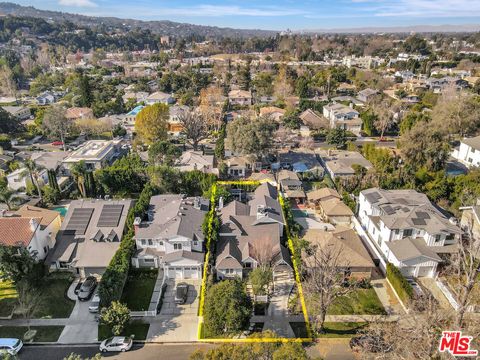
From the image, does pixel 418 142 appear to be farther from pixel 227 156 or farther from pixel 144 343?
pixel 144 343

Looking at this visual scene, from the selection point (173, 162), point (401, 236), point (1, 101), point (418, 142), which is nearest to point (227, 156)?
point (173, 162)

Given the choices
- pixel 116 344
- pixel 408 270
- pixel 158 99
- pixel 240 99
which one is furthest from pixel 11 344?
pixel 240 99

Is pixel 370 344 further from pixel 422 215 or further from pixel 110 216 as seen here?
pixel 110 216

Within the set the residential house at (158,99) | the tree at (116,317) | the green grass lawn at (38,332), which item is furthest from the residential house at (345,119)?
the green grass lawn at (38,332)

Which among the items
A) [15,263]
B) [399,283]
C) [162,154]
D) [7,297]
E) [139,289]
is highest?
[162,154]

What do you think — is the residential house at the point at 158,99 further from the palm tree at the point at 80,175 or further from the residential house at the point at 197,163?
the palm tree at the point at 80,175

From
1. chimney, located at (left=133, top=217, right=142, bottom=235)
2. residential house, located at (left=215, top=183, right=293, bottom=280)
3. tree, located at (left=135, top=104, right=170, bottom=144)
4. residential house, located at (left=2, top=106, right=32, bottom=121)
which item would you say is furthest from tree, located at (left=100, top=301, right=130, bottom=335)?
residential house, located at (left=2, top=106, right=32, bottom=121)
